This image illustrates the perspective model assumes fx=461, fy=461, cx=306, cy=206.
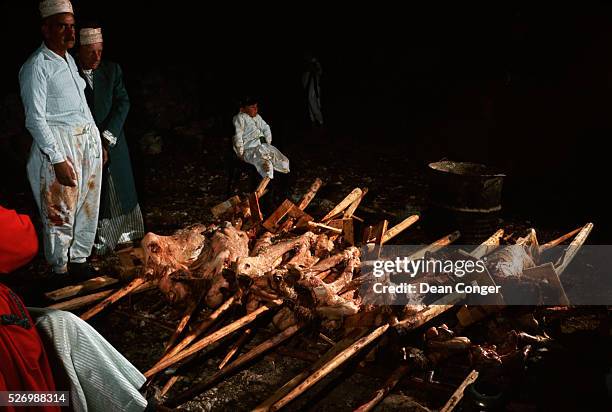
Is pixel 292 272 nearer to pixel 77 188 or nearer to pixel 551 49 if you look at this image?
pixel 77 188

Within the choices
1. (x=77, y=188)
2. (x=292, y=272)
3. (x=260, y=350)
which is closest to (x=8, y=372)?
(x=260, y=350)

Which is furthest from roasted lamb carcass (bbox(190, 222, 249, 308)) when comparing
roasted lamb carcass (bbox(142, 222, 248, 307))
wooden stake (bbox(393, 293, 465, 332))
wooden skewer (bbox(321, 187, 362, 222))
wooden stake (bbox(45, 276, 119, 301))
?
wooden stake (bbox(393, 293, 465, 332))

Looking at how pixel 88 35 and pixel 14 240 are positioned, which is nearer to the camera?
pixel 14 240

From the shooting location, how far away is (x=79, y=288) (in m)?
4.93

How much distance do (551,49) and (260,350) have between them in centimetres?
1168

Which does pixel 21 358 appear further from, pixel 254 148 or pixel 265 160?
pixel 254 148

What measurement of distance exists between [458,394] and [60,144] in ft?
15.3

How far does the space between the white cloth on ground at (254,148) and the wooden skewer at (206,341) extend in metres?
3.44

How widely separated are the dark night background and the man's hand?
6.40 m

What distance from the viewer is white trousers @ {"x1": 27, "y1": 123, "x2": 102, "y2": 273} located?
5105 mm

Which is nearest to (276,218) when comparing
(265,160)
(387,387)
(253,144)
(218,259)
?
(218,259)

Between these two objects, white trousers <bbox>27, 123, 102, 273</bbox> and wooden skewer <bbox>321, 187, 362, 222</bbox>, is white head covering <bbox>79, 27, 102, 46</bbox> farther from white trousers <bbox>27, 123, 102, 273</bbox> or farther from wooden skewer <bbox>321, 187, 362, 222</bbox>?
wooden skewer <bbox>321, 187, 362, 222</bbox>

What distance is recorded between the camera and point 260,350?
12.8 feet

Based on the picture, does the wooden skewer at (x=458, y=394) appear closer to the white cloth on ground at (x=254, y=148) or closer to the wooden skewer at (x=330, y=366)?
Result: the wooden skewer at (x=330, y=366)
